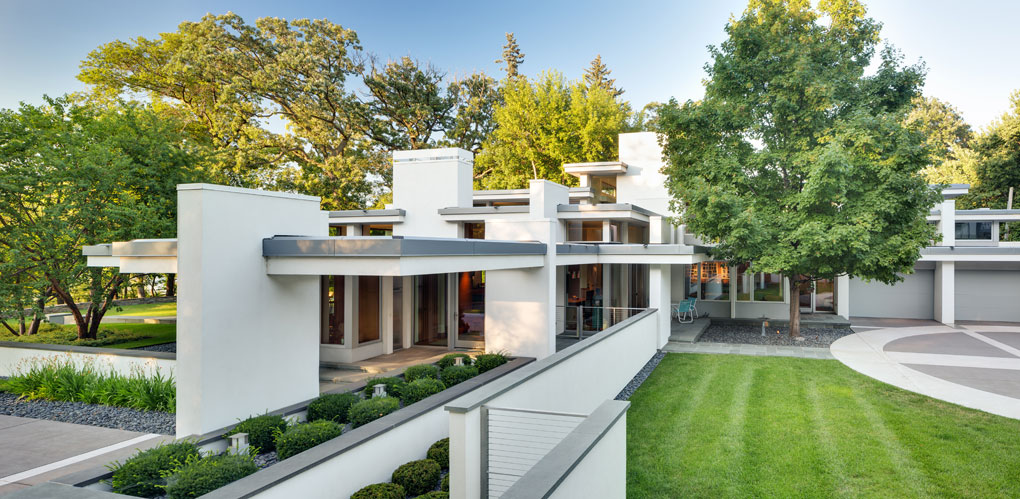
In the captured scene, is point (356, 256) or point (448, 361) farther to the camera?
point (448, 361)

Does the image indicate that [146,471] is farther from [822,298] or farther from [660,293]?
[822,298]

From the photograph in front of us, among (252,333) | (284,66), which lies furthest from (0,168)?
(284,66)

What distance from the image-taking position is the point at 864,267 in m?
15.1

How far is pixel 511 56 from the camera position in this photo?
46219mm

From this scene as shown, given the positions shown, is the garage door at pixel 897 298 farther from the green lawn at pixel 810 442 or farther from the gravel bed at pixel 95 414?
the gravel bed at pixel 95 414

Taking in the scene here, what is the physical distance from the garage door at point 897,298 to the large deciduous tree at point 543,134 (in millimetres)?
18098

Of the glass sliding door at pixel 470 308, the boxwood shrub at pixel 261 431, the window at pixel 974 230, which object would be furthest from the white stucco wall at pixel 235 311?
the window at pixel 974 230

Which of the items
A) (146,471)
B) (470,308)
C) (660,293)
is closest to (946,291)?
(660,293)

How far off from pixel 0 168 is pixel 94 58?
19.8 m

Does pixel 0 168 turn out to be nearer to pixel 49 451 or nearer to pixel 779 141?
pixel 49 451

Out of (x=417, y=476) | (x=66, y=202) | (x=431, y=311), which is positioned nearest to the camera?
(x=417, y=476)

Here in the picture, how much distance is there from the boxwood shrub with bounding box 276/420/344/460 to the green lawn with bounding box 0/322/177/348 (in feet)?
37.9

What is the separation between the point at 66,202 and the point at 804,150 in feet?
63.0

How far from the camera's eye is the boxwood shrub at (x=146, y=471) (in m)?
5.06
